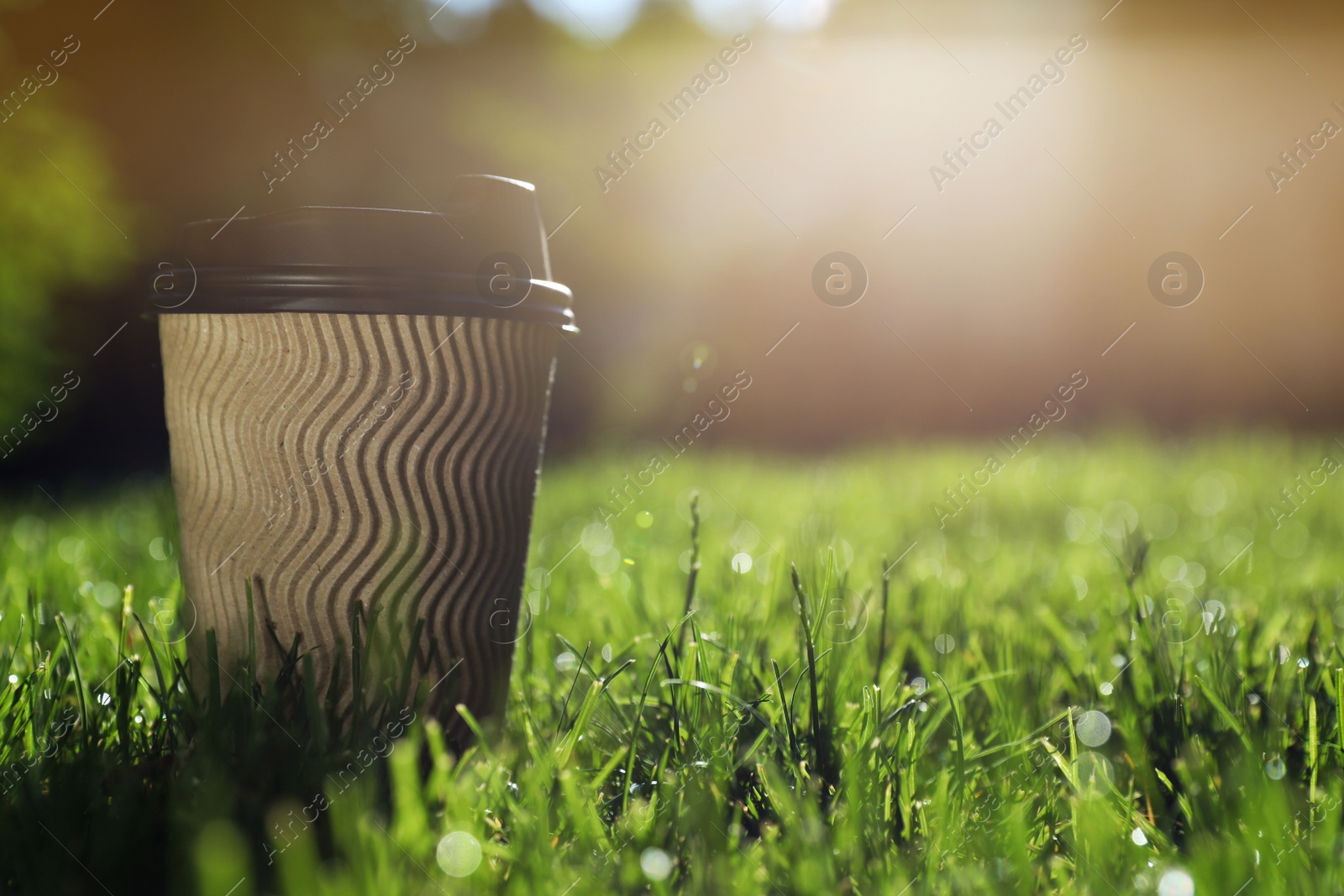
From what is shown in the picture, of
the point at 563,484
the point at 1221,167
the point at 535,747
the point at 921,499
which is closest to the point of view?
the point at 535,747

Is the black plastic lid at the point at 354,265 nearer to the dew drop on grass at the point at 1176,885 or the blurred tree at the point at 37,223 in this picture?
the dew drop on grass at the point at 1176,885

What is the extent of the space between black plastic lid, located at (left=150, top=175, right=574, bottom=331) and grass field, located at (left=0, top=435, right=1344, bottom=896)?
1.78ft

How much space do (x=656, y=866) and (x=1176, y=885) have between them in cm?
57

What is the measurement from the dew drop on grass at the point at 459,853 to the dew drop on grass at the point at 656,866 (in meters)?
0.19

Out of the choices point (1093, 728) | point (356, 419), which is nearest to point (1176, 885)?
point (1093, 728)

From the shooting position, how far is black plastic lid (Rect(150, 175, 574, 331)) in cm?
127

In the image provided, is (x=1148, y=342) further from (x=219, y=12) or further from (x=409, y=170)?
(x=219, y=12)

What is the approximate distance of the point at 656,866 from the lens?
985 mm

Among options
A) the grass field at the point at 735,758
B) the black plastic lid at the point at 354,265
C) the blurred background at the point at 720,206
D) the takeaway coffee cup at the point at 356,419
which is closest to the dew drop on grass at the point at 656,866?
the grass field at the point at 735,758

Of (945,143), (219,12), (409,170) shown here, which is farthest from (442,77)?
(945,143)

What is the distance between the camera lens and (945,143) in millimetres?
6348

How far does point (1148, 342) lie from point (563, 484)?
6753 mm

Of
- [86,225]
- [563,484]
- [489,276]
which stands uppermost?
[489,276]

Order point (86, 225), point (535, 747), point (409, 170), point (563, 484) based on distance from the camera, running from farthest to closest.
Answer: point (409, 170) < point (86, 225) < point (563, 484) < point (535, 747)
